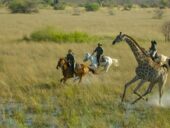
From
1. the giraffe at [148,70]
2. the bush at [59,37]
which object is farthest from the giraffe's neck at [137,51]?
the bush at [59,37]

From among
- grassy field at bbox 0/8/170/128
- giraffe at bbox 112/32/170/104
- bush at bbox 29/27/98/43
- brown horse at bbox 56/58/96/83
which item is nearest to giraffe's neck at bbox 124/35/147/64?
giraffe at bbox 112/32/170/104

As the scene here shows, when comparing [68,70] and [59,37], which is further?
[59,37]

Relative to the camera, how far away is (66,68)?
17.7m

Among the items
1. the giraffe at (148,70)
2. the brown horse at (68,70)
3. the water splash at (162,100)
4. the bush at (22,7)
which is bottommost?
the bush at (22,7)

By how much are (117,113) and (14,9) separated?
6537 cm

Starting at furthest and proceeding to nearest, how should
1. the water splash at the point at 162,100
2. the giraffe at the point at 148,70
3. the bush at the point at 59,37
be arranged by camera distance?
1. the bush at the point at 59,37
2. the giraffe at the point at 148,70
3. the water splash at the point at 162,100

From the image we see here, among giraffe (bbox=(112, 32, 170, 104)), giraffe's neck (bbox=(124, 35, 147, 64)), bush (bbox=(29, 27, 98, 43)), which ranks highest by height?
giraffe's neck (bbox=(124, 35, 147, 64))

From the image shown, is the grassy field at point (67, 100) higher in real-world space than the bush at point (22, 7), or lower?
higher

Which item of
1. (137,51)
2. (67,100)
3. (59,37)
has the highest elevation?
(137,51)

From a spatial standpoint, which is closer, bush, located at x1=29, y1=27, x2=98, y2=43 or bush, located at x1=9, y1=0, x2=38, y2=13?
bush, located at x1=29, y1=27, x2=98, y2=43

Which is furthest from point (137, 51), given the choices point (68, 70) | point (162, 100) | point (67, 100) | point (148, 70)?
point (68, 70)

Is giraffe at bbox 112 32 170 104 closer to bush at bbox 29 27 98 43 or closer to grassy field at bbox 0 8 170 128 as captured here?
grassy field at bbox 0 8 170 128

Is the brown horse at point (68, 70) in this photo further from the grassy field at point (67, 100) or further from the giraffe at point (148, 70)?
the giraffe at point (148, 70)

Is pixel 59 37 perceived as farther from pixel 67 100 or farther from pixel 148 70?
pixel 67 100
